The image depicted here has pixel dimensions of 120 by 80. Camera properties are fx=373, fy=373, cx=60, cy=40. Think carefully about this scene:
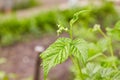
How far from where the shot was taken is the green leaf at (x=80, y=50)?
1.11 m

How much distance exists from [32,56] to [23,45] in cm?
34

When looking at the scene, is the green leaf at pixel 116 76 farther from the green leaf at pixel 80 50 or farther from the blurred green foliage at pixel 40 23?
the blurred green foliage at pixel 40 23

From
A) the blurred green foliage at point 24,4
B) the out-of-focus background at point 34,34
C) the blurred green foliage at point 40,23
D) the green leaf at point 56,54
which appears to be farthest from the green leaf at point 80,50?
the blurred green foliage at point 24,4

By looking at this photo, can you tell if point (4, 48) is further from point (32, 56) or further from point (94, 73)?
point (94, 73)

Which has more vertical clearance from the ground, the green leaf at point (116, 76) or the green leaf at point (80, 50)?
the green leaf at point (80, 50)

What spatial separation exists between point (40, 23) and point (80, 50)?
3.47m

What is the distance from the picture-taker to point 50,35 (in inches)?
173

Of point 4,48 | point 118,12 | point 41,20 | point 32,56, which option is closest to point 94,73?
point 32,56

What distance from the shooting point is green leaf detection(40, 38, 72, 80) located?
3.67ft

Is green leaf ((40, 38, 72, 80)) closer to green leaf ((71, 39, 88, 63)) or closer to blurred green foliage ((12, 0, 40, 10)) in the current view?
green leaf ((71, 39, 88, 63))

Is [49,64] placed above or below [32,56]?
below

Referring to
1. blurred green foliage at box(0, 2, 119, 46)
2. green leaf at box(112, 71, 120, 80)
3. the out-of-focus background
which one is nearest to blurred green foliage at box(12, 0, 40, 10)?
the out-of-focus background

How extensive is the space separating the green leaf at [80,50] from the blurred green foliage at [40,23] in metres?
3.10

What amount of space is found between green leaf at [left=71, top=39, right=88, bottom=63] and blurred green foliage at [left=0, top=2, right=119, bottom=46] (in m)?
3.10
